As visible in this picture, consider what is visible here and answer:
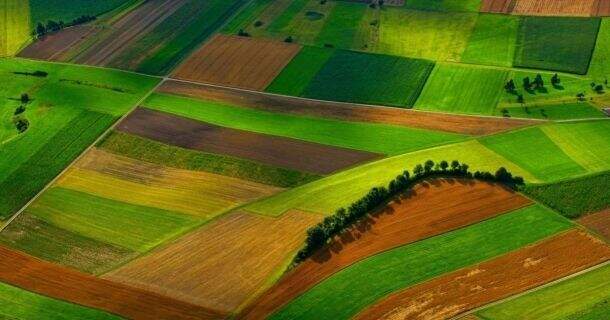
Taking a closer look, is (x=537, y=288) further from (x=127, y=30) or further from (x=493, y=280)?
(x=127, y=30)

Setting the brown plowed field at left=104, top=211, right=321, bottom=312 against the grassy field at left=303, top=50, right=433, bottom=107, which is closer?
the brown plowed field at left=104, top=211, right=321, bottom=312

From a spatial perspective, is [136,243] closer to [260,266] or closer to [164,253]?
[164,253]

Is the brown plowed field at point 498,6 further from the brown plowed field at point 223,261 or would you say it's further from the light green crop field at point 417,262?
the brown plowed field at point 223,261

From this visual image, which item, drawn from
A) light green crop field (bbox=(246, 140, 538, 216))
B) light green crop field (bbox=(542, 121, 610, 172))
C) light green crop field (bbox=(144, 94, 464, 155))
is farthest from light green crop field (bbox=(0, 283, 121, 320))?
light green crop field (bbox=(542, 121, 610, 172))

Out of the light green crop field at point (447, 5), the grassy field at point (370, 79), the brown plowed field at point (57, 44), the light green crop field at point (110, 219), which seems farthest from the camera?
the light green crop field at point (447, 5)

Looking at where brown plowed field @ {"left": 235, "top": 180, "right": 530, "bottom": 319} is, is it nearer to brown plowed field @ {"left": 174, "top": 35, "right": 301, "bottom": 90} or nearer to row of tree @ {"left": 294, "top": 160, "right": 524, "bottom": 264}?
row of tree @ {"left": 294, "top": 160, "right": 524, "bottom": 264}

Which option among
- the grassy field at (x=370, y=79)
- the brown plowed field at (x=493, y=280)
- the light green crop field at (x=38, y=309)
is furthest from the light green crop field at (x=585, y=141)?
the light green crop field at (x=38, y=309)
